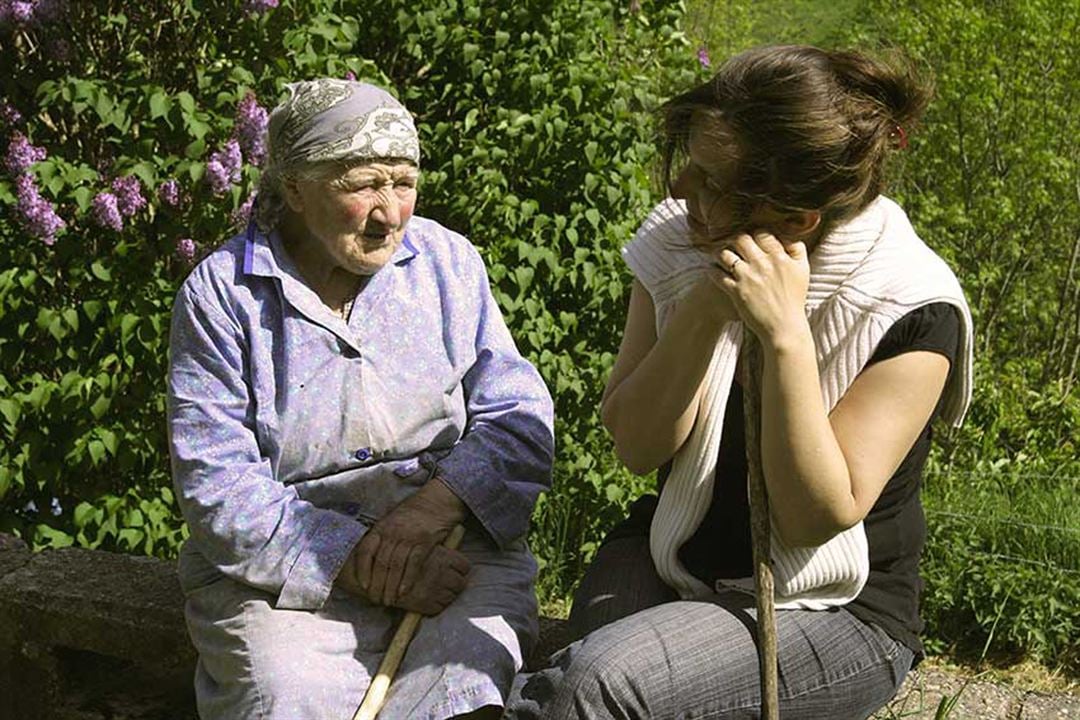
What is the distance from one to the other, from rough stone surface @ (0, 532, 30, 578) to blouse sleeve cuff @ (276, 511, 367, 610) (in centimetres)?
100

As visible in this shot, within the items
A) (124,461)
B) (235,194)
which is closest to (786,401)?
(235,194)

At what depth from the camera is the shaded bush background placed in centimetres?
388

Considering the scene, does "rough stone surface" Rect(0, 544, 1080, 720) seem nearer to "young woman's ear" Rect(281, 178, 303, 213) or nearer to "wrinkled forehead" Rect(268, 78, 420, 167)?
"young woman's ear" Rect(281, 178, 303, 213)

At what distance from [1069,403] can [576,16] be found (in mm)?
2329

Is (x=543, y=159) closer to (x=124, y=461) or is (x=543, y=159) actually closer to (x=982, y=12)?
(x=124, y=461)

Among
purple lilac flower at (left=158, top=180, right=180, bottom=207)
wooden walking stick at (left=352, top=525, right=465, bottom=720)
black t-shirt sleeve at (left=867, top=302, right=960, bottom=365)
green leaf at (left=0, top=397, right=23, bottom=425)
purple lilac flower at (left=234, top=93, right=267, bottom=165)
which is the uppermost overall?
purple lilac flower at (left=234, top=93, right=267, bottom=165)

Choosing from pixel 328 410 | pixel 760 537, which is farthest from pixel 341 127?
pixel 760 537

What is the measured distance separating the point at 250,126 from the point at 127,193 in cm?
34

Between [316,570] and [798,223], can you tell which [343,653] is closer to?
[316,570]

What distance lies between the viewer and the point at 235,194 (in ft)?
12.5

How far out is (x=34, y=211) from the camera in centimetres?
377

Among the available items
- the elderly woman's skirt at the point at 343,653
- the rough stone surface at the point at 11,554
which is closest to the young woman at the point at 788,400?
the elderly woman's skirt at the point at 343,653

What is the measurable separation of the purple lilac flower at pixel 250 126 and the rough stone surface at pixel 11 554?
1077 mm

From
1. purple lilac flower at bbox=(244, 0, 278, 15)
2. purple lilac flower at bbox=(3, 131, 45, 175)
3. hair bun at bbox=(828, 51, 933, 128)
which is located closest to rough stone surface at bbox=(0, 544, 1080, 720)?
purple lilac flower at bbox=(3, 131, 45, 175)
